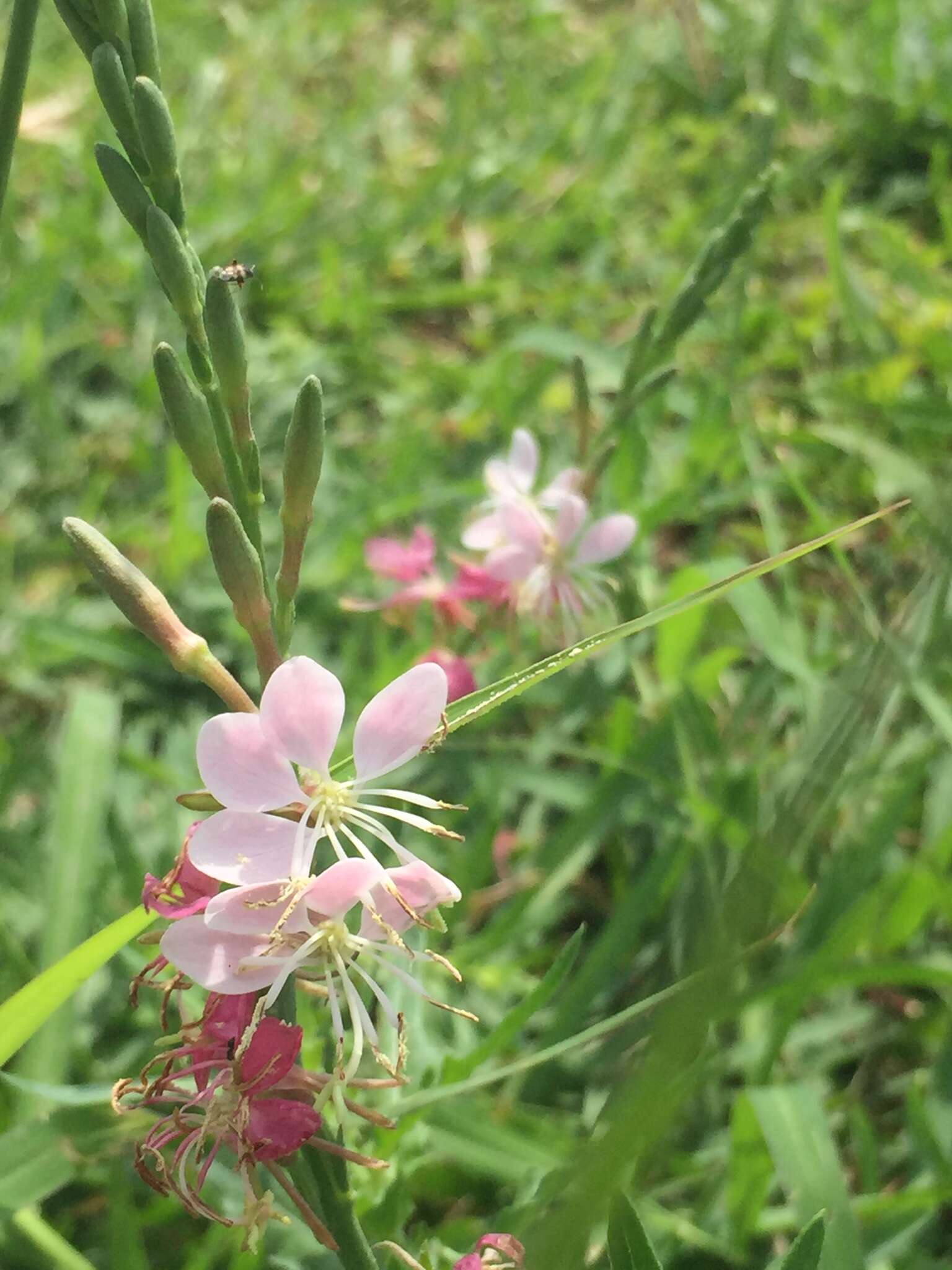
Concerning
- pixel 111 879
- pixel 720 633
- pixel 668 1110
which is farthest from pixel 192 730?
pixel 668 1110

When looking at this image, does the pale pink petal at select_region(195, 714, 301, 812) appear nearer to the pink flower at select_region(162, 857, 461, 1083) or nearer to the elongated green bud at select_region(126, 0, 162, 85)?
the pink flower at select_region(162, 857, 461, 1083)

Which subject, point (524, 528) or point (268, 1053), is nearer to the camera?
point (268, 1053)

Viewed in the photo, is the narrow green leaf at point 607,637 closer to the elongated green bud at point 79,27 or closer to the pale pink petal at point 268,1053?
the pale pink petal at point 268,1053

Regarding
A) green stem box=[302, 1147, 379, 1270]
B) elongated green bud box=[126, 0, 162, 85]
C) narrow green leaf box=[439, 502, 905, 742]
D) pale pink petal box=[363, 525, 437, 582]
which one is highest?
elongated green bud box=[126, 0, 162, 85]

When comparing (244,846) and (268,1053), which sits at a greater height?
(244,846)

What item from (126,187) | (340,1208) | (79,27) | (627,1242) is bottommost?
(627,1242)

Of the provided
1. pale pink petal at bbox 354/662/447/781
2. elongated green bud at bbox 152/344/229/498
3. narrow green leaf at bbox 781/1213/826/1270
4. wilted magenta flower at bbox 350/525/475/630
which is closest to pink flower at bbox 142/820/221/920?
pale pink petal at bbox 354/662/447/781

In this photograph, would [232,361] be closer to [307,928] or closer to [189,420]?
[189,420]

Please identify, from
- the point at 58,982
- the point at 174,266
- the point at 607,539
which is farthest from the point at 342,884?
the point at 607,539
